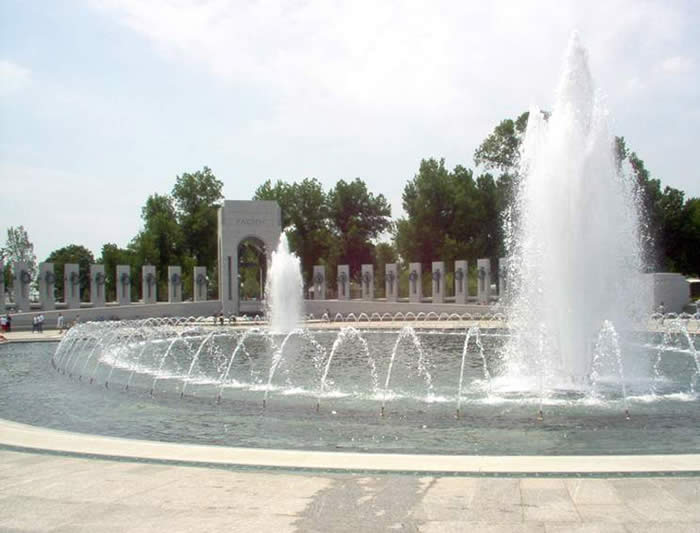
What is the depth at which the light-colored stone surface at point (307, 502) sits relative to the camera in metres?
5.65

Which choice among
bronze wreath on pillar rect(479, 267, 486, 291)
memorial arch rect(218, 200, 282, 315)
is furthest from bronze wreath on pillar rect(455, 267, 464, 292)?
memorial arch rect(218, 200, 282, 315)

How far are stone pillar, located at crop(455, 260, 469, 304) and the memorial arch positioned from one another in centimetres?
1191

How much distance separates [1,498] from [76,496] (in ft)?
2.17

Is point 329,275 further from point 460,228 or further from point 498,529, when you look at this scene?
point 498,529

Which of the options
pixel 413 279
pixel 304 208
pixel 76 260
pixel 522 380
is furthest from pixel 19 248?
pixel 522 380

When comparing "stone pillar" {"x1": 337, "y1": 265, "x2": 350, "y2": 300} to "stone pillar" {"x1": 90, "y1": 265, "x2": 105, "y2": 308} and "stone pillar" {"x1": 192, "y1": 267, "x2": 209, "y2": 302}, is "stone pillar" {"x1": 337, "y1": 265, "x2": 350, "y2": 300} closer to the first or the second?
"stone pillar" {"x1": 192, "y1": 267, "x2": 209, "y2": 302}

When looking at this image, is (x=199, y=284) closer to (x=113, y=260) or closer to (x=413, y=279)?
(x=413, y=279)

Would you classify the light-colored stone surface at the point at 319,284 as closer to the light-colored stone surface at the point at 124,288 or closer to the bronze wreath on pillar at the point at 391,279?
the bronze wreath on pillar at the point at 391,279

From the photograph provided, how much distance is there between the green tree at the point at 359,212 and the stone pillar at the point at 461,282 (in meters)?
26.6

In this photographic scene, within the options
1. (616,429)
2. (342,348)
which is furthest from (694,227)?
(616,429)

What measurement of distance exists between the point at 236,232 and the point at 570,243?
3408cm

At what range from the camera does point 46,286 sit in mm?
39562

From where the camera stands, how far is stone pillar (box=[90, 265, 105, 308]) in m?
42.5

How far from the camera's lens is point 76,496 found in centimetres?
648
